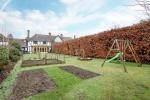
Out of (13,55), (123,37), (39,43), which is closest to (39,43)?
(39,43)

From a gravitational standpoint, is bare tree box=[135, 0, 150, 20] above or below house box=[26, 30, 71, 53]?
below

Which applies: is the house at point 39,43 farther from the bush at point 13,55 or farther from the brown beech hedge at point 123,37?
the brown beech hedge at point 123,37

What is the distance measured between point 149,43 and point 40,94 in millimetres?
9448

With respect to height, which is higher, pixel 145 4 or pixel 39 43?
pixel 39 43

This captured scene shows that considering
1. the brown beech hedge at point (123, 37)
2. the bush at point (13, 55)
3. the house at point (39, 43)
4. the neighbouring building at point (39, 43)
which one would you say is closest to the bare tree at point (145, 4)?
the brown beech hedge at point (123, 37)

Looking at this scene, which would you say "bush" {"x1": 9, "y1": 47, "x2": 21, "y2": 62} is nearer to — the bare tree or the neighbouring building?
the bare tree

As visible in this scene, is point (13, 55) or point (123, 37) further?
point (13, 55)

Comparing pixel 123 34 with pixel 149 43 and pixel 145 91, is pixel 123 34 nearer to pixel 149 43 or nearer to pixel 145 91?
pixel 149 43

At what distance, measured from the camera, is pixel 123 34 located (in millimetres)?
14789

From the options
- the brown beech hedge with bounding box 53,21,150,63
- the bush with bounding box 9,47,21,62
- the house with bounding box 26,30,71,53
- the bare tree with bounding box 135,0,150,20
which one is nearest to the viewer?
the bare tree with bounding box 135,0,150,20

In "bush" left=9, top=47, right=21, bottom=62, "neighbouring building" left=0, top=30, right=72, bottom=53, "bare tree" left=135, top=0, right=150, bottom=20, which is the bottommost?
"bush" left=9, top=47, right=21, bottom=62

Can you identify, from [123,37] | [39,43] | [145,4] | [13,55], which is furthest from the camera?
[39,43]

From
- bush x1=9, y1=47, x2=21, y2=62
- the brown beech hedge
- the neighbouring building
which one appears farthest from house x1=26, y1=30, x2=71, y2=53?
the brown beech hedge

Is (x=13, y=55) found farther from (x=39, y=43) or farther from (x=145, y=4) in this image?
(x=39, y=43)
